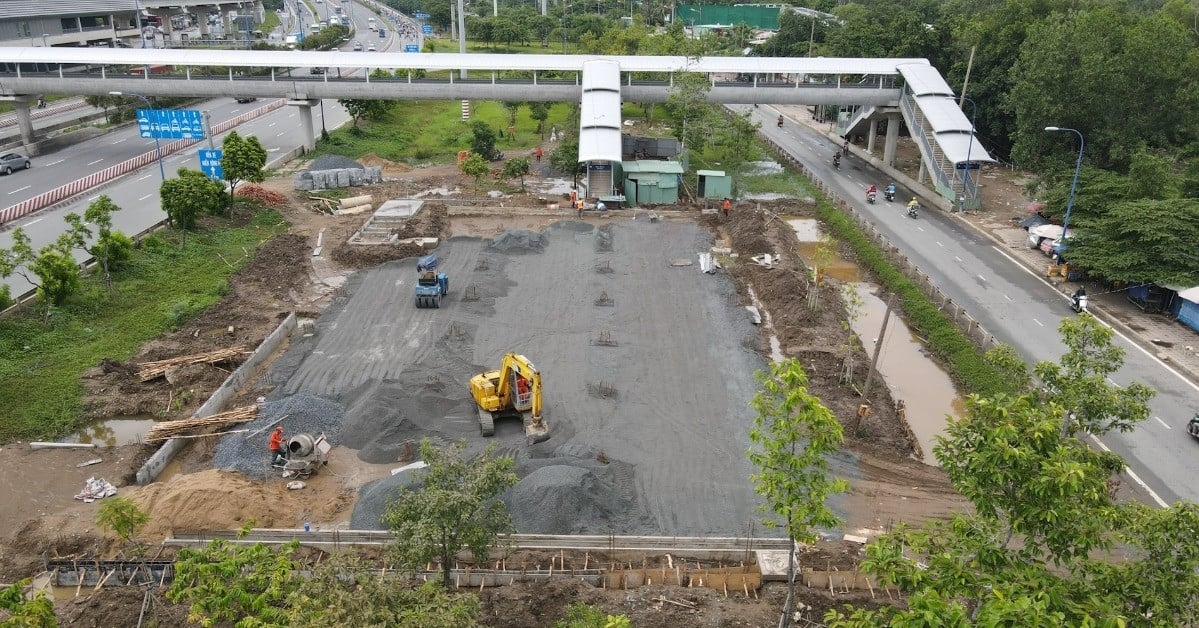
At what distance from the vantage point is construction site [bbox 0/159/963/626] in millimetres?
21156

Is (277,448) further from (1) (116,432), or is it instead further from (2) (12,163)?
(2) (12,163)

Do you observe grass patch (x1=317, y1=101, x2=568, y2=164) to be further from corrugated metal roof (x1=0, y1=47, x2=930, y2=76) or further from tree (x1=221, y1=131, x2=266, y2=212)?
tree (x1=221, y1=131, x2=266, y2=212)

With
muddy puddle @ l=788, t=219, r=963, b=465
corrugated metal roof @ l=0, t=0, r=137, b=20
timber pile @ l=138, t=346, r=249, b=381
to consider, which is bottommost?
muddy puddle @ l=788, t=219, r=963, b=465

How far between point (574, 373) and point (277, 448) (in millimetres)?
10807

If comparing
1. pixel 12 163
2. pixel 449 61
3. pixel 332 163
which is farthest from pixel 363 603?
pixel 12 163

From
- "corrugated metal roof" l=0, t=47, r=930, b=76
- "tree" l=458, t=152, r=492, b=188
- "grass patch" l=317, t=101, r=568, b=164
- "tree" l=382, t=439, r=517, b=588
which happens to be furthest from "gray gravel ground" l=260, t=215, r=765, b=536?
"grass patch" l=317, t=101, r=568, b=164

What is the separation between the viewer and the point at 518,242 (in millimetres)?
42906

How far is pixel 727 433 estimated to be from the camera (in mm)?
25828

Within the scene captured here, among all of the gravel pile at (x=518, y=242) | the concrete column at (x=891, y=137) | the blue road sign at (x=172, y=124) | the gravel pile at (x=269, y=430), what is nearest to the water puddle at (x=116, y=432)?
the gravel pile at (x=269, y=430)

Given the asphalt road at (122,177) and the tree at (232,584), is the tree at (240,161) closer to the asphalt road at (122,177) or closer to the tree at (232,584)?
the asphalt road at (122,177)

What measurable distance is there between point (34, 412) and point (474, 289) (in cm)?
1739

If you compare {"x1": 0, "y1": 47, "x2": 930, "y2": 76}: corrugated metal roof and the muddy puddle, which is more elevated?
{"x1": 0, "y1": 47, "x2": 930, "y2": 76}: corrugated metal roof

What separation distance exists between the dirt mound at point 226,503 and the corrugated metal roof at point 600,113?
106ft

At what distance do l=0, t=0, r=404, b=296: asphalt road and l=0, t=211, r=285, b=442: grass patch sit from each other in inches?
152
